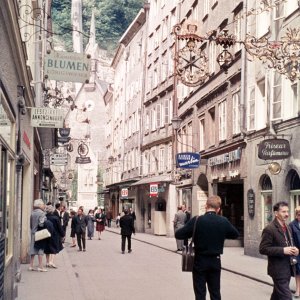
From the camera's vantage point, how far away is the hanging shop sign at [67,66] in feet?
41.1

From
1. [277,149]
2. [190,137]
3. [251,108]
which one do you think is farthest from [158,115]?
[277,149]

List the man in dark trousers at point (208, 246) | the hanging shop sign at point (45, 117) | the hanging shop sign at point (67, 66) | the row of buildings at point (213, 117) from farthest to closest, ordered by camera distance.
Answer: the row of buildings at point (213, 117) → the hanging shop sign at point (45, 117) → the hanging shop sign at point (67, 66) → the man in dark trousers at point (208, 246)

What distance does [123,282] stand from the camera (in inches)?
607

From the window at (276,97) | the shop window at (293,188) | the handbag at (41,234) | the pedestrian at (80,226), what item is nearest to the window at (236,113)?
the window at (276,97)

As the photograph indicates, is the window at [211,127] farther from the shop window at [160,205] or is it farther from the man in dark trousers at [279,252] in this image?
the man in dark trousers at [279,252]

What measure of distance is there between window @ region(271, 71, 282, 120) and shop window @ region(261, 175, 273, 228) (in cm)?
248

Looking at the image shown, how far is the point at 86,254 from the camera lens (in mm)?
25062

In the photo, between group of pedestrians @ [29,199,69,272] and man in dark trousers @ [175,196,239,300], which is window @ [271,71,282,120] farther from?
man in dark trousers @ [175,196,239,300]

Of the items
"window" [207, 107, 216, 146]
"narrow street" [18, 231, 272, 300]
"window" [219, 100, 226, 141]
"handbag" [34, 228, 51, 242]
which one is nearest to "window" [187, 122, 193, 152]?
"window" [207, 107, 216, 146]

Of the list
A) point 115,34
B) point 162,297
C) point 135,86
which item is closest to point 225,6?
point 162,297

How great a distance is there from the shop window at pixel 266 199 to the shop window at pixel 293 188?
1.85m

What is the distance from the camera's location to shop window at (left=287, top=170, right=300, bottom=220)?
2050cm

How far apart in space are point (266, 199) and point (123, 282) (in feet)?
30.1

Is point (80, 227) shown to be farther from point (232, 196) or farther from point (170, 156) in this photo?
point (170, 156)
